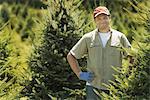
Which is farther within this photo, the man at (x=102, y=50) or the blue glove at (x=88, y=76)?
the blue glove at (x=88, y=76)

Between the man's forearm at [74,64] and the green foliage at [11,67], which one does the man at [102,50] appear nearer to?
the man's forearm at [74,64]

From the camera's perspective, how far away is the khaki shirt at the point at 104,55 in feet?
20.4

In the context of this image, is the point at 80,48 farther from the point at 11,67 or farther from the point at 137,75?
the point at 11,67

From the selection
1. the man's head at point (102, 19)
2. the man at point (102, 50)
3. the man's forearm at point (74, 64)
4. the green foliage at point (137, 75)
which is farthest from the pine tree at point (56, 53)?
the green foliage at point (137, 75)

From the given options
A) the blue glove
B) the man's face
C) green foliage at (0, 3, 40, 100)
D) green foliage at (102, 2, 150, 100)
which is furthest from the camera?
green foliage at (0, 3, 40, 100)

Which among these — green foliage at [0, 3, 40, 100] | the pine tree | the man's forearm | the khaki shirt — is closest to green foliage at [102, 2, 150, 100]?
the khaki shirt

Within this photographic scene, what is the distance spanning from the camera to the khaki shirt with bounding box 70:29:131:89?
20.4 feet

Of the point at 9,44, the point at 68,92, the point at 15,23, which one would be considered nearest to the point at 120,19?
the point at 15,23

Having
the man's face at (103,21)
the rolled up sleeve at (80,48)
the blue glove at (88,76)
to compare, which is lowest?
the blue glove at (88,76)

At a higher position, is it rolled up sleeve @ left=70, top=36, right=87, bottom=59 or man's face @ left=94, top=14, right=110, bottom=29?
man's face @ left=94, top=14, right=110, bottom=29

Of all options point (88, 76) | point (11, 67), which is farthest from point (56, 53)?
point (88, 76)

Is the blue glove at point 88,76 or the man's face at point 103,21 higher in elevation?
the man's face at point 103,21

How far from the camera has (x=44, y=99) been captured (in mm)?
7797

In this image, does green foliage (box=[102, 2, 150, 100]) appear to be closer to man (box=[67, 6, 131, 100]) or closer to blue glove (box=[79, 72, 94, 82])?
man (box=[67, 6, 131, 100])
